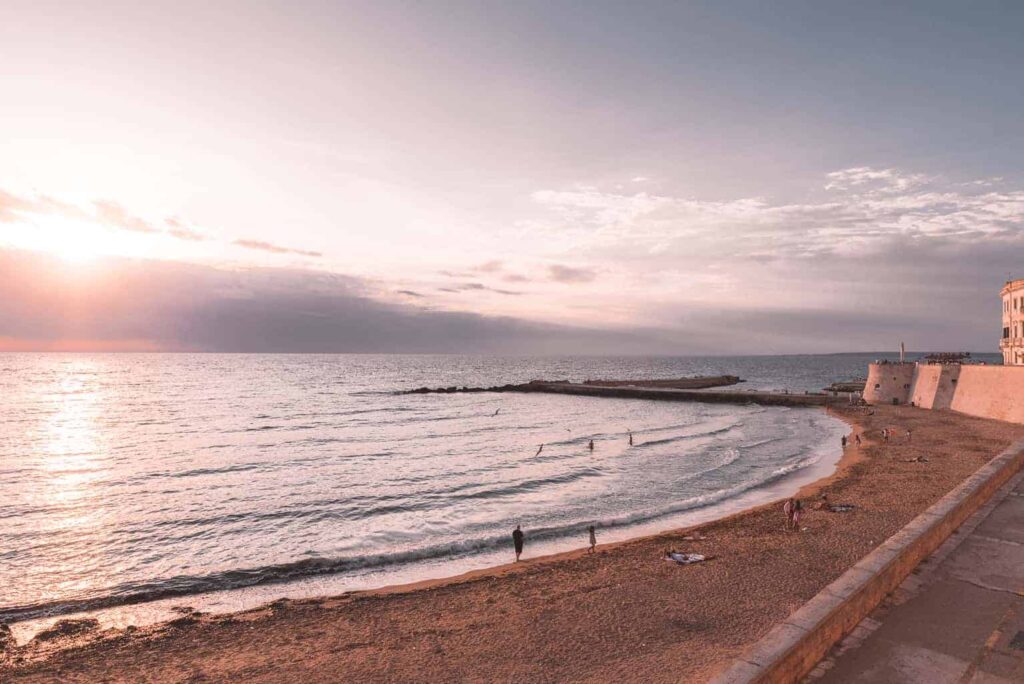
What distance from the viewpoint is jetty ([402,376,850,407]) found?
7919cm

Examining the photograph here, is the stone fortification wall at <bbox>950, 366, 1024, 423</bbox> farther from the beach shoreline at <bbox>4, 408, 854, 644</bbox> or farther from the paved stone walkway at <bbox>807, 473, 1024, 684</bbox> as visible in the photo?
the paved stone walkway at <bbox>807, 473, 1024, 684</bbox>

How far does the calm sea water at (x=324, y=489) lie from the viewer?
20016mm

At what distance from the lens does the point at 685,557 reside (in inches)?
755

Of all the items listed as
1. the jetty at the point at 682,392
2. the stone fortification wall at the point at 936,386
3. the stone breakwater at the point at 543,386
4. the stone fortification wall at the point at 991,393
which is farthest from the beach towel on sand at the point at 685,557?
the stone breakwater at the point at 543,386

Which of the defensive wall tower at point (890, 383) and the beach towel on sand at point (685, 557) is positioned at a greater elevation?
the defensive wall tower at point (890, 383)

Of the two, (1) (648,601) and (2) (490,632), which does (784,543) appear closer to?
(1) (648,601)

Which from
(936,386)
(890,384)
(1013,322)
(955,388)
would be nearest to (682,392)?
(890,384)

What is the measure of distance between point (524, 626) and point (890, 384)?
69468 mm

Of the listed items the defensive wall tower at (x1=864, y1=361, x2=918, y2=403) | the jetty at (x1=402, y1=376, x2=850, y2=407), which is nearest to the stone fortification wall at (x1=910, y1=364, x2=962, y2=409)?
the defensive wall tower at (x1=864, y1=361, x2=918, y2=403)

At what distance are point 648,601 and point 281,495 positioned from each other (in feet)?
69.8

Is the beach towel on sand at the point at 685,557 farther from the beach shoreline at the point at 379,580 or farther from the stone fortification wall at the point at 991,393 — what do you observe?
the stone fortification wall at the point at 991,393

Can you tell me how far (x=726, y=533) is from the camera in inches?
880

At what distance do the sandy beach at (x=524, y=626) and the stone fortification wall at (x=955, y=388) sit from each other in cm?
3570

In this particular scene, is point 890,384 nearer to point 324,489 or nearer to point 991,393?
point 991,393
